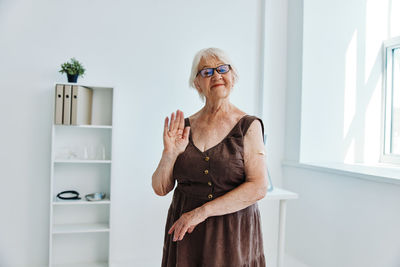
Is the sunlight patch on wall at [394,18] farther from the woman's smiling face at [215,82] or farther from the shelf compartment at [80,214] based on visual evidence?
the shelf compartment at [80,214]

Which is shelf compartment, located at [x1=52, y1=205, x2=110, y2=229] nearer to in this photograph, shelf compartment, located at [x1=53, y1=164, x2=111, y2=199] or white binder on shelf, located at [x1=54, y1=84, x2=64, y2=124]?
shelf compartment, located at [x1=53, y1=164, x2=111, y2=199]

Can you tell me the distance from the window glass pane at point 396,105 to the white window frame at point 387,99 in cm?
3

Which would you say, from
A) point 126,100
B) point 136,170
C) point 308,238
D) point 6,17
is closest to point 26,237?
point 136,170

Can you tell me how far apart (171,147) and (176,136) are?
60 mm

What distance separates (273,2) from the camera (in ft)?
11.1

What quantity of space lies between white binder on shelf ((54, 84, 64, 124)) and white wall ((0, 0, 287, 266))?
29 centimetres

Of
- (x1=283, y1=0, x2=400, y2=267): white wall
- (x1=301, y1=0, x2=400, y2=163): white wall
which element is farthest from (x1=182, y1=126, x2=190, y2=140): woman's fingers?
(x1=301, y1=0, x2=400, y2=163): white wall

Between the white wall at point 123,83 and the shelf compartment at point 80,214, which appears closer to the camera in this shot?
the white wall at point 123,83

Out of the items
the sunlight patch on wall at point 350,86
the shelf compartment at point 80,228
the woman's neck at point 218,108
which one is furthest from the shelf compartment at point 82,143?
the sunlight patch on wall at point 350,86

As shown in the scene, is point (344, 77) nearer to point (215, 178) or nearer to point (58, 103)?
point (215, 178)

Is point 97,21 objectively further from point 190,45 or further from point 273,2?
point 273,2

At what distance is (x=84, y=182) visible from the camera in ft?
9.28

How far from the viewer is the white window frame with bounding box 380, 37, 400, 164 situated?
316cm

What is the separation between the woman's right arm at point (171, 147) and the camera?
1.48 m
